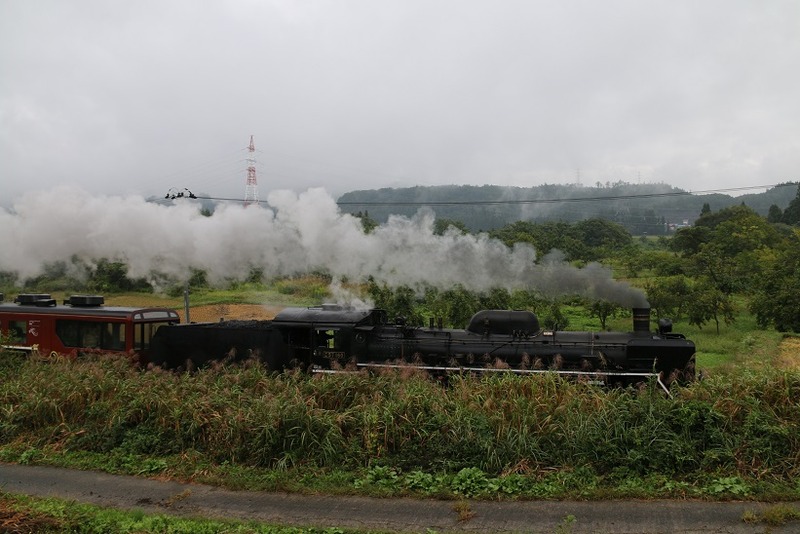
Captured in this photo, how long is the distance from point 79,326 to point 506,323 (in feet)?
39.1

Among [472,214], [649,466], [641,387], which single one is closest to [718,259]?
[641,387]

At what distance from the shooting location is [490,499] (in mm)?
7672

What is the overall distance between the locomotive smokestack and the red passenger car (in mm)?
12483

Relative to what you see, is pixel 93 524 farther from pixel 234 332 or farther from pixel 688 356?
pixel 688 356

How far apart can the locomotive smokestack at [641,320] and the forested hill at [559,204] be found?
10378 centimetres

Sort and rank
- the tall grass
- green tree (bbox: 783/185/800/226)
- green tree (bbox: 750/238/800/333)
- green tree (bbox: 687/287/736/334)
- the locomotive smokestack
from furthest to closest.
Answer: green tree (bbox: 783/185/800/226)
green tree (bbox: 687/287/736/334)
green tree (bbox: 750/238/800/333)
the locomotive smokestack
the tall grass

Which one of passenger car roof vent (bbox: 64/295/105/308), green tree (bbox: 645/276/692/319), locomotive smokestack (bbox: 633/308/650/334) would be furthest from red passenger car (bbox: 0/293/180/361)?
green tree (bbox: 645/276/692/319)

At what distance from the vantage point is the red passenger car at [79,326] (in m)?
16.4

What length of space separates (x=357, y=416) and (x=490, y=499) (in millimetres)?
2752

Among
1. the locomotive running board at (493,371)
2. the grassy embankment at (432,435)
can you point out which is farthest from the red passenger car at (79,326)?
the locomotive running board at (493,371)

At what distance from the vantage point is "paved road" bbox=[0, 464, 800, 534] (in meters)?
6.91

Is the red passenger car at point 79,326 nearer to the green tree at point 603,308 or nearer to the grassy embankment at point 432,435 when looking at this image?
the grassy embankment at point 432,435

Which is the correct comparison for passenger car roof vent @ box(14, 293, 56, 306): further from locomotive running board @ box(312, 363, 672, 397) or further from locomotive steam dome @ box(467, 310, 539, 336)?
locomotive steam dome @ box(467, 310, 539, 336)

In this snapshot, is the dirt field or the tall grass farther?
the dirt field
